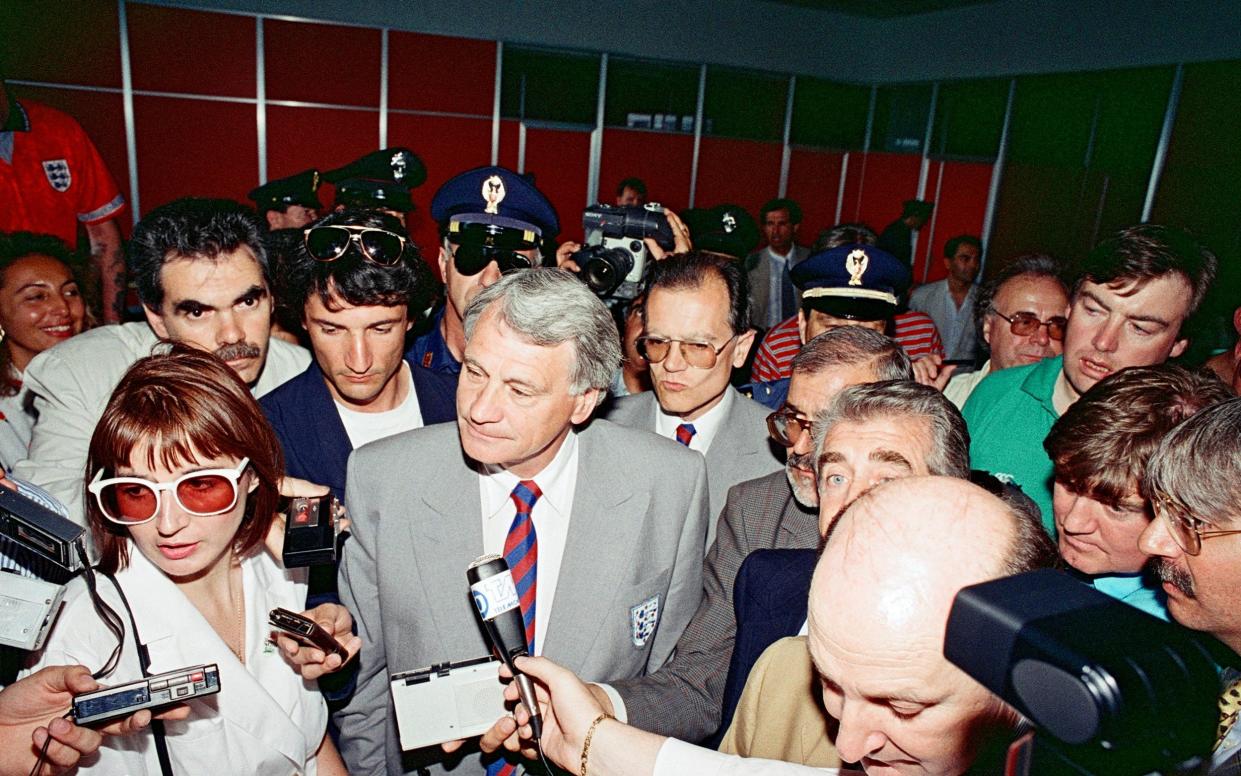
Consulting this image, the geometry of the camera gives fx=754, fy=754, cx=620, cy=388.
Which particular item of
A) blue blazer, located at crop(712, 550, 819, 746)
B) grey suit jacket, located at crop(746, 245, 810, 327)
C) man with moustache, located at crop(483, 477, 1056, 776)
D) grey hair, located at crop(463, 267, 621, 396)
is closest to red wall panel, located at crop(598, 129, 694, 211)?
grey suit jacket, located at crop(746, 245, 810, 327)

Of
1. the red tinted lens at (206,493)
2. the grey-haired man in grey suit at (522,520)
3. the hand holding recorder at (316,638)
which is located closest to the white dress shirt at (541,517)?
the grey-haired man in grey suit at (522,520)

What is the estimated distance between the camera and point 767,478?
85.6 inches

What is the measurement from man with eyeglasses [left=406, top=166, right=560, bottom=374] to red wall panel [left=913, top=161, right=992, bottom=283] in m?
7.07

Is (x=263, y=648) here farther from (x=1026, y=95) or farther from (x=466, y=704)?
(x=1026, y=95)

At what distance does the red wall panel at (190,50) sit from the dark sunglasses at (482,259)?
6186mm

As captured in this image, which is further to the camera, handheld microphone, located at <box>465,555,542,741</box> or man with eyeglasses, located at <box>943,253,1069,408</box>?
man with eyeglasses, located at <box>943,253,1069,408</box>

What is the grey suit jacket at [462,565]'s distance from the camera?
75.2 inches

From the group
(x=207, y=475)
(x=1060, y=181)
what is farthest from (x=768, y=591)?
(x=1060, y=181)

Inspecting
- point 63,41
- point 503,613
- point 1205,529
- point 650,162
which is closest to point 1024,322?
point 1205,529

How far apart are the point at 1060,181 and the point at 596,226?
6.44m

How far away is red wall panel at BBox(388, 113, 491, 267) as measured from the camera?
8367 millimetres

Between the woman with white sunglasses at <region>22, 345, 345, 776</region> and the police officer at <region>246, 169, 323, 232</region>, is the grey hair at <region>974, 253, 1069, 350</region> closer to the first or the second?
the woman with white sunglasses at <region>22, 345, 345, 776</region>

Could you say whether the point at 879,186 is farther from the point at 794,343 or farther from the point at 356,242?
the point at 356,242

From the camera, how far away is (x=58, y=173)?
4.43 m
